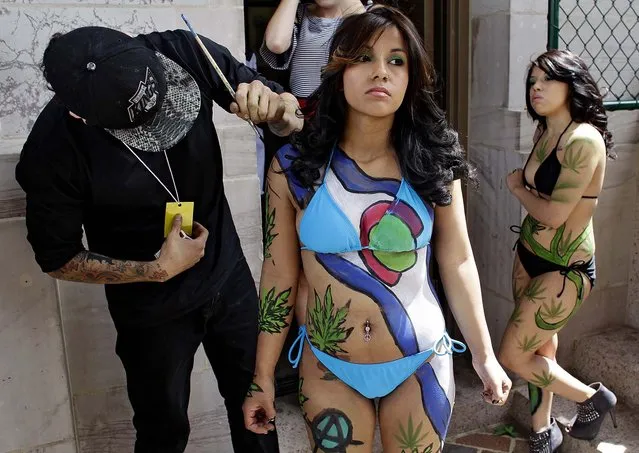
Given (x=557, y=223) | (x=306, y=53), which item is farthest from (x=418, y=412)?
(x=306, y=53)

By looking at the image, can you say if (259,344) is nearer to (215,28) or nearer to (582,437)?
(215,28)

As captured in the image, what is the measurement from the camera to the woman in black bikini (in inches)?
115

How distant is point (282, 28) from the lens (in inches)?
123

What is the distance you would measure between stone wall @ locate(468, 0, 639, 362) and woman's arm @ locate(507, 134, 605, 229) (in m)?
0.66

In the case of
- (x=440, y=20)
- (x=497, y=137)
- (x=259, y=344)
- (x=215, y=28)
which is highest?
(x=440, y=20)

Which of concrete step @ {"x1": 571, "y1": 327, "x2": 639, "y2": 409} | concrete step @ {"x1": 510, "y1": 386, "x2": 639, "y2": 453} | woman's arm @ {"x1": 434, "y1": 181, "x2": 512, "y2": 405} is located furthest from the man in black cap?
concrete step @ {"x1": 571, "y1": 327, "x2": 639, "y2": 409}

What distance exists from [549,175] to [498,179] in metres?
0.75

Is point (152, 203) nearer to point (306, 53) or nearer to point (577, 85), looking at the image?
point (306, 53)

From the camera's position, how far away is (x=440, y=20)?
12.9ft

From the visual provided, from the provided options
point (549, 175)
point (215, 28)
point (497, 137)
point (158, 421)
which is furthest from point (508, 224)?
point (158, 421)

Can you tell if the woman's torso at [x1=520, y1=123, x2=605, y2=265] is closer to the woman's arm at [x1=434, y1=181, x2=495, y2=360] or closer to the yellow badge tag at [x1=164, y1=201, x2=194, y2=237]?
the woman's arm at [x1=434, y1=181, x2=495, y2=360]

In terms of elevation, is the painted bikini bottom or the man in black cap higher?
the man in black cap

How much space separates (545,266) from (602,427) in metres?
1.04

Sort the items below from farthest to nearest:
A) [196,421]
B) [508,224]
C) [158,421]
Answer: [508,224], [196,421], [158,421]
